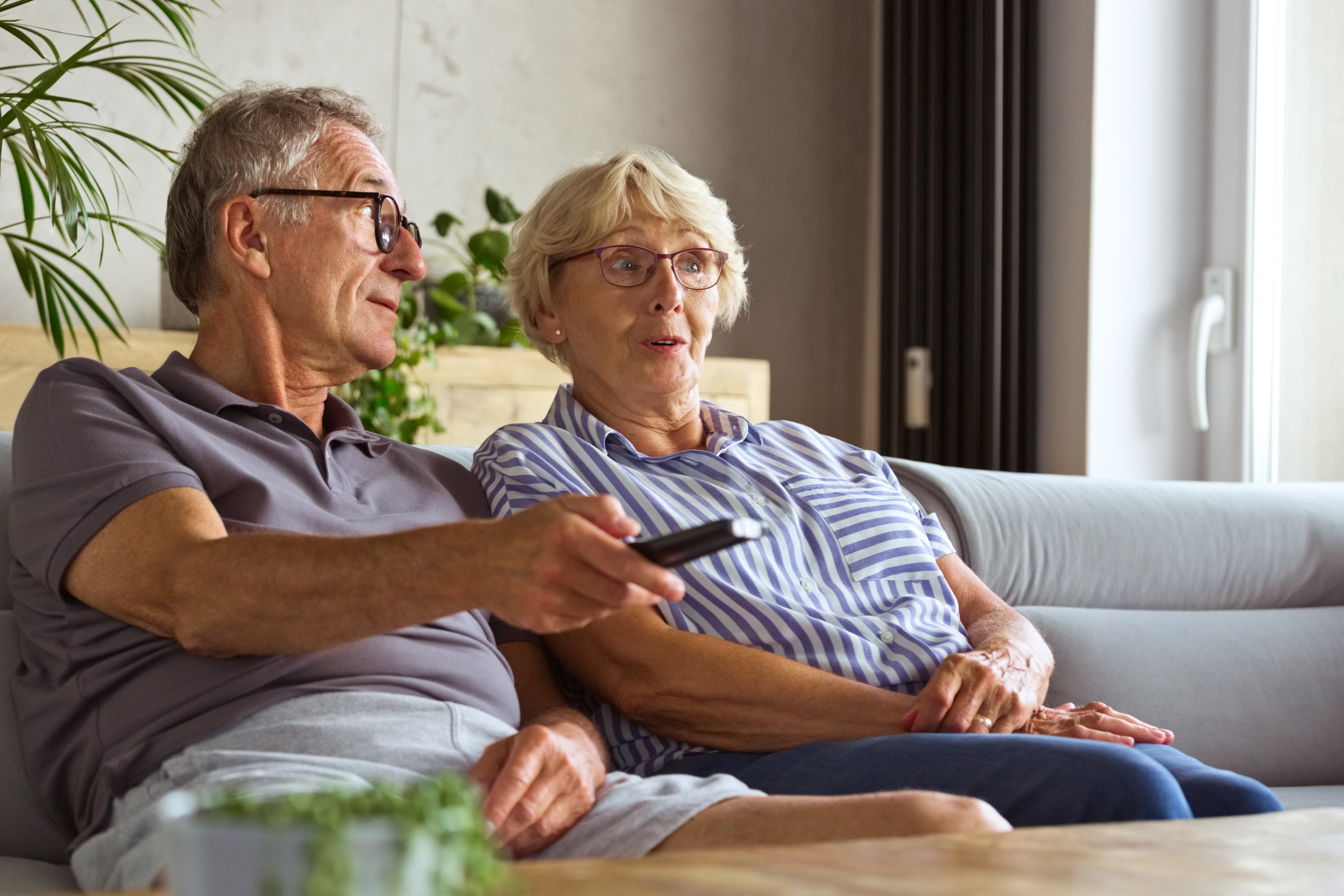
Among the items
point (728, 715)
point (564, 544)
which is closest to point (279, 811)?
point (564, 544)

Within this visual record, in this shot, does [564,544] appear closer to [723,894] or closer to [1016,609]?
[723,894]

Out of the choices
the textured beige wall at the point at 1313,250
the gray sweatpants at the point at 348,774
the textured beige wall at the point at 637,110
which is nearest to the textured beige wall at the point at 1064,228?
the textured beige wall at the point at 1313,250

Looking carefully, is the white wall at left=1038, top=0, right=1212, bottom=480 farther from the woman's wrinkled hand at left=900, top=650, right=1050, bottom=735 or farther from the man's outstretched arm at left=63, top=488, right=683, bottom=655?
the man's outstretched arm at left=63, top=488, right=683, bottom=655

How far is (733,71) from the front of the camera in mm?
3791

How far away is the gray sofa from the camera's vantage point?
197 centimetres

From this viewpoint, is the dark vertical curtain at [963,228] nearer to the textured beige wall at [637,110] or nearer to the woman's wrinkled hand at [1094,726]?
the textured beige wall at [637,110]

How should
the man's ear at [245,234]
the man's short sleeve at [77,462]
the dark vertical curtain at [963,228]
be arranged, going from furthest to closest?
1. the dark vertical curtain at [963,228]
2. the man's ear at [245,234]
3. the man's short sleeve at [77,462]

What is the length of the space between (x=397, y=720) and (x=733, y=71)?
9.63 feet

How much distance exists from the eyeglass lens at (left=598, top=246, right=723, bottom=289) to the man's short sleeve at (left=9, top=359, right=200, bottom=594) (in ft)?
2.06

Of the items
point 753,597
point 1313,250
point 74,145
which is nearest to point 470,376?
point 74,145

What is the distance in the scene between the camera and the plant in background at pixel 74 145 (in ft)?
6.39

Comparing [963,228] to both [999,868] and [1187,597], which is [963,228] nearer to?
[1187,597]

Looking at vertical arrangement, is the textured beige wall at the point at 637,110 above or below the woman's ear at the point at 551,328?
above

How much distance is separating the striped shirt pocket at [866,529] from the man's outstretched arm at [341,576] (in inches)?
26.4
